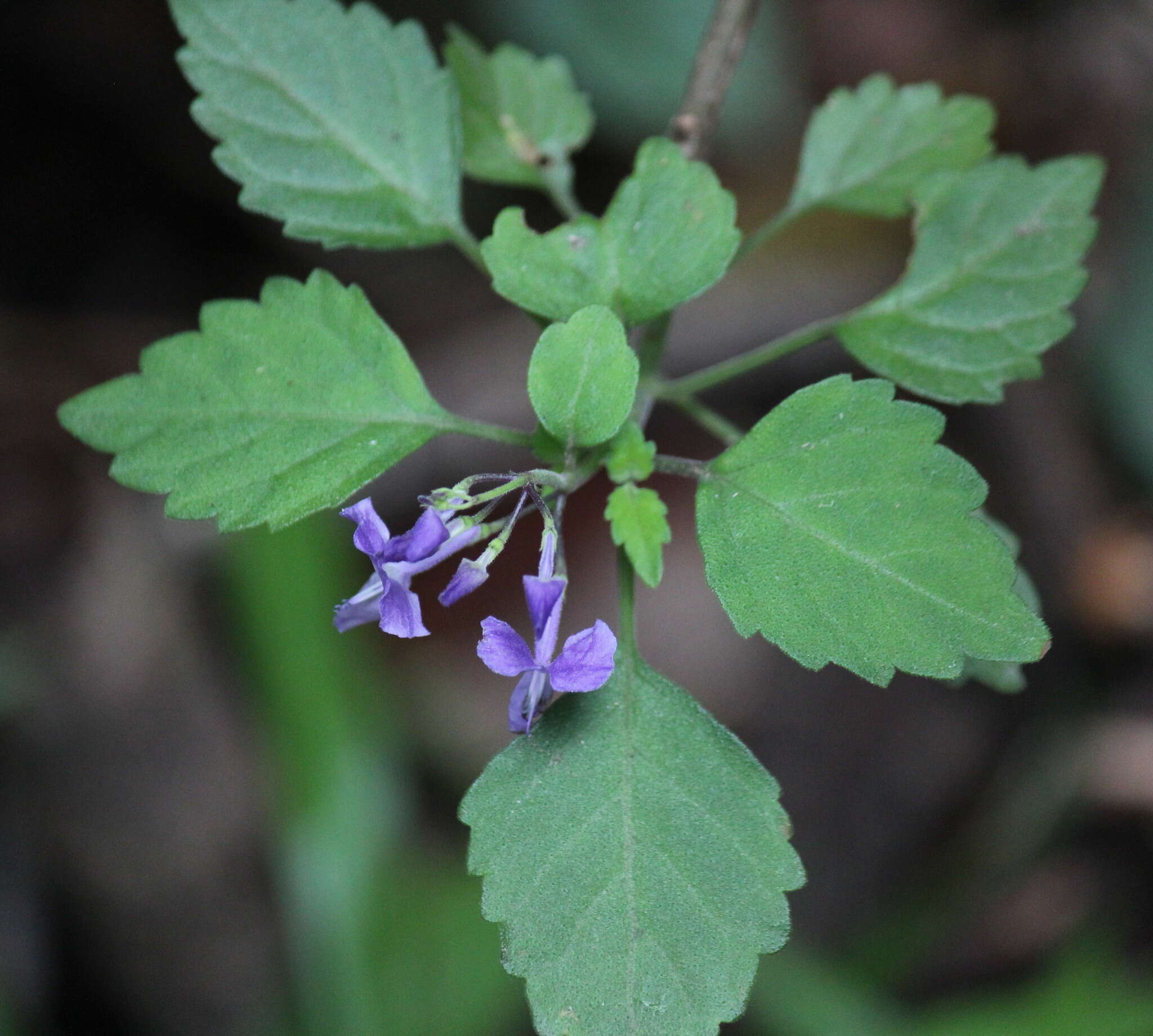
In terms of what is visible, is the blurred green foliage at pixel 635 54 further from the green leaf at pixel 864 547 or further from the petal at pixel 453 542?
the petal at pixel 453 542

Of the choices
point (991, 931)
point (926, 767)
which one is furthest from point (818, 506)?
point (991, 931)

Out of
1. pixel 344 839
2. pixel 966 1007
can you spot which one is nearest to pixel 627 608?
pixel 344 839

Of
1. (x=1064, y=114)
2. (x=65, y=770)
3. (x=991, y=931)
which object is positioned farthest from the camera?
(x=1064, y=114)

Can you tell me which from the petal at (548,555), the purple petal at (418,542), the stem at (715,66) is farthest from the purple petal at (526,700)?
the stem at (715,66)

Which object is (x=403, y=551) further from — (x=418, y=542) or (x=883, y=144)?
(x=883, y=144)

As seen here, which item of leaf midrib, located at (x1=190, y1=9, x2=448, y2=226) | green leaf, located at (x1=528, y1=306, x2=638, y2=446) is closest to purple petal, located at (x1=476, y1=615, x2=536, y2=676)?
green leaf, located at (x1=528, y1=306, x2=638, y2=446)

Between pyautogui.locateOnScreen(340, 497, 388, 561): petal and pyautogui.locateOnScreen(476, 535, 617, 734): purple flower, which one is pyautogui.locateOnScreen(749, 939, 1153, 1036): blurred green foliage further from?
pyautogui.locateOnScreen(340, 497, 388, 561): petal

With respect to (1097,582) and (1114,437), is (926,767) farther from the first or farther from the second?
(1114,437)
